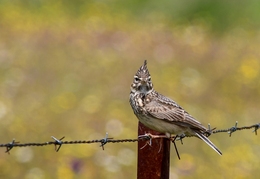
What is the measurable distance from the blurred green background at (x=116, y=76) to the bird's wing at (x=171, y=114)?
4115 mm

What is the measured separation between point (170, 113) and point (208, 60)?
9456 mm

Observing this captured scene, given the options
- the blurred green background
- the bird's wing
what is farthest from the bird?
the blurred green background

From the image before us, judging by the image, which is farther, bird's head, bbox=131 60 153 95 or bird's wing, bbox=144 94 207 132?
bird's head, bbox=131 60 153 95

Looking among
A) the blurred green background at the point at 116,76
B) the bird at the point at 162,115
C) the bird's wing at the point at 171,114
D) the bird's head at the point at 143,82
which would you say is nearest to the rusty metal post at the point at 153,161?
the bird at the point at 162,115

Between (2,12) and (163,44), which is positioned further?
(2,12)

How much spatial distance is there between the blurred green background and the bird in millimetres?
3969

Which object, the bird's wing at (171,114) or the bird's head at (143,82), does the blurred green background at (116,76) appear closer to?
the bird's head at (143,82)

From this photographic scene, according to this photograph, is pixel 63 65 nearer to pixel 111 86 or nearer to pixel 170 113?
pixel 111 86

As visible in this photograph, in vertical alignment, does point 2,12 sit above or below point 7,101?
above

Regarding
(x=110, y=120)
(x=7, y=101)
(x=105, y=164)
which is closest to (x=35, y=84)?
(x=7, y=101)

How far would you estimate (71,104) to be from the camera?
519 inches

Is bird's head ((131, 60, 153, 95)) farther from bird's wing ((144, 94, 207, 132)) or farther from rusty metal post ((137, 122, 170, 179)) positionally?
rusty metal post ((137, 122, 170, 179))

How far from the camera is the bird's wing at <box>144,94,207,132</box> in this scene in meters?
6.65

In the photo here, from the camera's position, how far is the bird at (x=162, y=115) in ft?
21.7
